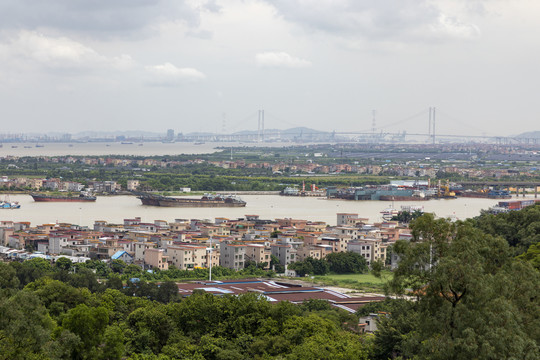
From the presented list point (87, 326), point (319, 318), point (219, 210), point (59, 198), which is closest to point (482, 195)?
point (219, 210)

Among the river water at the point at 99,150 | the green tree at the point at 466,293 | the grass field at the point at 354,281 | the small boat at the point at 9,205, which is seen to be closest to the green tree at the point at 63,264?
the grass field at the point at 354,281

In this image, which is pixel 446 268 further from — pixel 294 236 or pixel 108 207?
pixel 108 207

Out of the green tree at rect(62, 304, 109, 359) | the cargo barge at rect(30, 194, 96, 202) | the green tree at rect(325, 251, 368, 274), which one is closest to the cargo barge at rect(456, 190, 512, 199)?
the cargo barge at rect(30, 194, 96, 202)

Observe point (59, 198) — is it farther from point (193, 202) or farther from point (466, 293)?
point (466, 293)

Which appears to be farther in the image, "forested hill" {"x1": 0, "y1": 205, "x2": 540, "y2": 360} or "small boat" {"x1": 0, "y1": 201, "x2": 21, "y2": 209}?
"small boat" {"x1": 0, "y1": 201, "x2": 21, "y2": 209}

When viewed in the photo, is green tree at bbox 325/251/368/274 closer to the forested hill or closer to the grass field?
the grass field

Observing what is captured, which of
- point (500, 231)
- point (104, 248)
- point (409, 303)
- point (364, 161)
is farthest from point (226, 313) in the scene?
point (364, 161)
